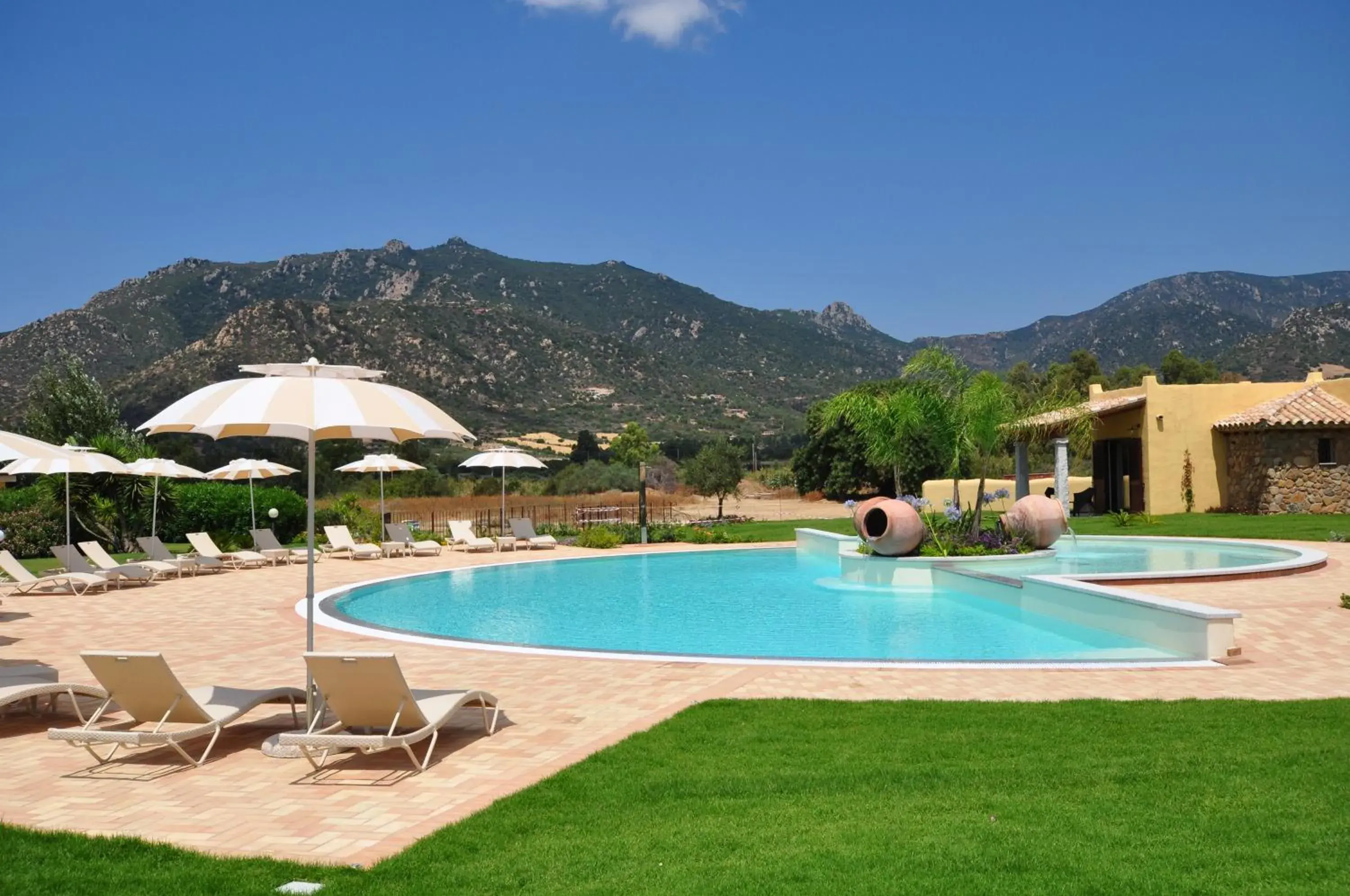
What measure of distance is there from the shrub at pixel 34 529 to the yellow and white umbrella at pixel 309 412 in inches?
769

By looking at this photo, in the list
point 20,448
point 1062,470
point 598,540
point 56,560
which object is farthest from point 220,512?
point 1062,470

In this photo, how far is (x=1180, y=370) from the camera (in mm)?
59000

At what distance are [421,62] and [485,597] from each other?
21.7 m

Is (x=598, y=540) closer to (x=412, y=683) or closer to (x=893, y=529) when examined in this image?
(x=893, y=529)

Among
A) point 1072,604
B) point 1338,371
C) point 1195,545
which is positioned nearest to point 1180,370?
point 1338,371

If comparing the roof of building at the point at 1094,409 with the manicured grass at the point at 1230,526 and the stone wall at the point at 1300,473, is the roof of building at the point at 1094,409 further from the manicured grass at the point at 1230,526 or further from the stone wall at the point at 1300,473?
the stone wall at the point at 1300,473

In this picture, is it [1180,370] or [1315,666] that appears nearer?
[1315,666]

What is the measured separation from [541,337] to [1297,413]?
55.7m

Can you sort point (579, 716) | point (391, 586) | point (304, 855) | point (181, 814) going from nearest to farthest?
point (304, 855) < point (181, 814) < point (579, 716) < point (391, 586)

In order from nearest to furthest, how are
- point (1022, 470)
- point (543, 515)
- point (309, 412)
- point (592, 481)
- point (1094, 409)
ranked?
point (309, 412) < point (1022, 470) < point (1094, 409) < point (543, 515) < point (592, 481)

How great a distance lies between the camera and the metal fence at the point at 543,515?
2911 cm

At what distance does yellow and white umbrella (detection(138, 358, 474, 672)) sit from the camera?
5.88 meters

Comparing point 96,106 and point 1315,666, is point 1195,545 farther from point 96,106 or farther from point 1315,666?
point 96,106

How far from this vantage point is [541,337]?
248ft
